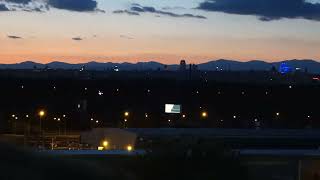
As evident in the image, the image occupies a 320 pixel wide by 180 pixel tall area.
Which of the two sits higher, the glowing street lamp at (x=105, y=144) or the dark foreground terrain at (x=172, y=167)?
the dark foreground terrain at (x=172, y=167)

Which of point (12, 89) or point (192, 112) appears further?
point (12, 89)

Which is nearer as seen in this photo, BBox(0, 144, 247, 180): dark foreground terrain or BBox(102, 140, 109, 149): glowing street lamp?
BBox(0, 144, 247, 180): dark foreground terrain

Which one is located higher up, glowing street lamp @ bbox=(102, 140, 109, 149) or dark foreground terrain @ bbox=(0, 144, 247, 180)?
dark foreground terrain @ bbox=(0, 144, 247, 180)

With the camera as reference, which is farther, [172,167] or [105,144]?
[105,144]

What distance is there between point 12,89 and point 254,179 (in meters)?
75.4

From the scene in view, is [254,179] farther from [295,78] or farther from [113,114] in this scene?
[295,78]

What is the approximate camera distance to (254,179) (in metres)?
9.62

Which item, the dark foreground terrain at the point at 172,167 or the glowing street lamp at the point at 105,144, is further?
the glowing street lamp at the point at 105,144

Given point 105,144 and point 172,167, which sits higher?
point 172,167

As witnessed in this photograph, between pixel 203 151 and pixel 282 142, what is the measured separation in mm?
12880

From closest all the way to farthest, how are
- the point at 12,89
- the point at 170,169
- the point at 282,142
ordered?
the point at 170,169
the point at 282,142
the point at 12,89

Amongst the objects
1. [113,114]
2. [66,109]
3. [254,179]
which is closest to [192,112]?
[113,114]

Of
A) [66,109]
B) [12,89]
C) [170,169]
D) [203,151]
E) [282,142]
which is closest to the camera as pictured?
[170,169]

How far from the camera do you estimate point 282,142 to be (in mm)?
21688
